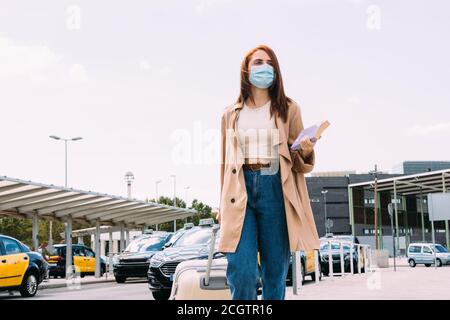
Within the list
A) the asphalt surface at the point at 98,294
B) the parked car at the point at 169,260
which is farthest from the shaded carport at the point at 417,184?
the parked car at the point at 169,260

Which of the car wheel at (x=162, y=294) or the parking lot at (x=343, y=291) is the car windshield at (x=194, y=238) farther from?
the parking lot at (x=343, y=291)

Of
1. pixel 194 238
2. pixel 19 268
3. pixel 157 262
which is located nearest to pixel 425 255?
pixel 19 268

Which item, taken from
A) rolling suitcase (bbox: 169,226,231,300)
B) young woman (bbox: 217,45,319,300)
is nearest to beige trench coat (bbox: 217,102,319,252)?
young woman (bbox: 217,45,319,300)

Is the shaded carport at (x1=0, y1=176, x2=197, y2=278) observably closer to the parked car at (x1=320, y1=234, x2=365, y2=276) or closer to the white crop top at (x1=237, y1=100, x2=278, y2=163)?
the parked car at (x1=320, y1=234, x2=365, y2=276)

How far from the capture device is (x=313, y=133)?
3.79 m

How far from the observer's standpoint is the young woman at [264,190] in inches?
156

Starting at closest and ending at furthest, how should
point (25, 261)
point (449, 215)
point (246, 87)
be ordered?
point (246, 87) → point (25, 261) → point (449, 215)

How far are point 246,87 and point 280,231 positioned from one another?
85 cm

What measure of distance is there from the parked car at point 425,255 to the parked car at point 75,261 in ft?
56.1

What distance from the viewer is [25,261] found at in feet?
54.6

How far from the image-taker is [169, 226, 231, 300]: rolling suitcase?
15.2 ft

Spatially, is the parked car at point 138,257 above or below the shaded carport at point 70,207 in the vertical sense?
below
